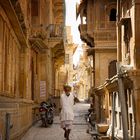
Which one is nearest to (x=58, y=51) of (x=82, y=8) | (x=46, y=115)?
(x=82, y=8)

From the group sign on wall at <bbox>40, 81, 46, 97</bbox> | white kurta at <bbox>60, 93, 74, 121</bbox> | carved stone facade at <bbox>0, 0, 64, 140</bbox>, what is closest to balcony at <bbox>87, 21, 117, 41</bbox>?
carved stone facade at <bbox>0, 0, 64, 140</bbox>

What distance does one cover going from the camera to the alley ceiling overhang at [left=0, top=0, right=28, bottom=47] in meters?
12.2

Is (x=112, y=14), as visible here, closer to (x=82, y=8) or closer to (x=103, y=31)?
(x=103, y=31)

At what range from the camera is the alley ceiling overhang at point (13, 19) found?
12250 millimetres

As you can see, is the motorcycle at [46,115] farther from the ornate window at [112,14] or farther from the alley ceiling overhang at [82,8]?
the alley ceiling overhang at [82,8]

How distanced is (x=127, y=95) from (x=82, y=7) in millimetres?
19465

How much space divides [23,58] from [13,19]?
5.62 m

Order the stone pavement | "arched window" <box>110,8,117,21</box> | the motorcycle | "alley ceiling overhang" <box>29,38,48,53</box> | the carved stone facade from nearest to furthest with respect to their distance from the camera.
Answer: the carved stone facade < the stone pavement < the motorcycle < "alley ceiling overhang" <box>29,38,48,53</box> < "arched window" <box>110,8,117,21</box>

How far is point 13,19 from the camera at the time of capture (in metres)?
14.9

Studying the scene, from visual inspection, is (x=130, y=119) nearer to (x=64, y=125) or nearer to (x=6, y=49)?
(x=64, y=125)

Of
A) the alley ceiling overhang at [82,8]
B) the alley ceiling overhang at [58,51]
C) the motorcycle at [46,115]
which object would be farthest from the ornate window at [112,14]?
the motorcycle at [46,115]

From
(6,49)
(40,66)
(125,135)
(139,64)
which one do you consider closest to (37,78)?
(40,66)

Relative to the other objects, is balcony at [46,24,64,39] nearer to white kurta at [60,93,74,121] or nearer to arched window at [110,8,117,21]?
arched window at [110,8,117,21]

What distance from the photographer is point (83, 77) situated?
7881 centimetres
